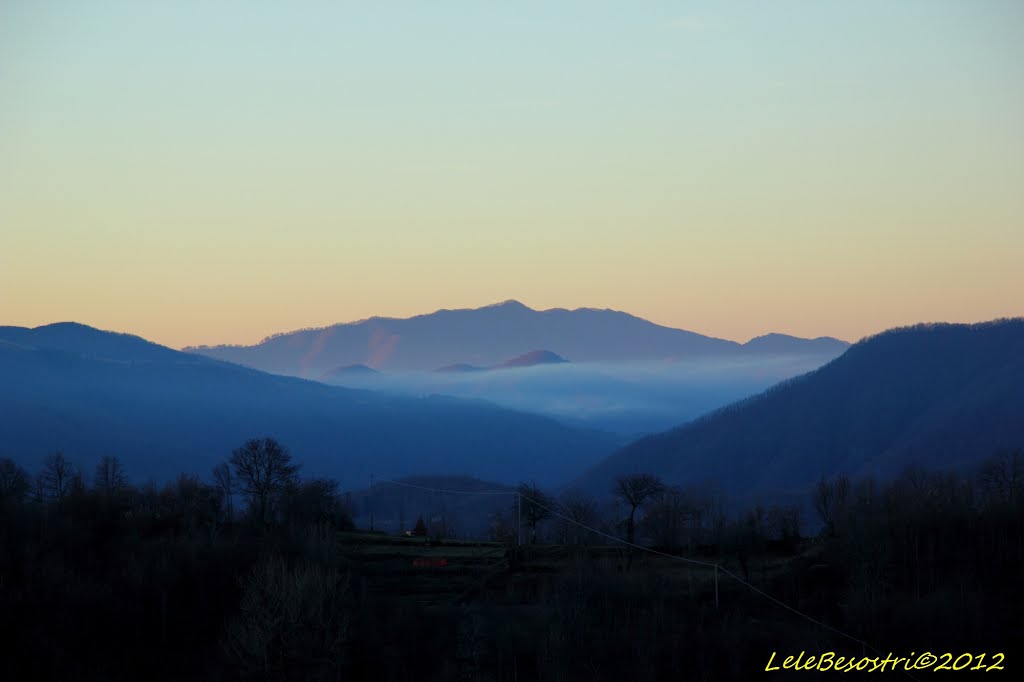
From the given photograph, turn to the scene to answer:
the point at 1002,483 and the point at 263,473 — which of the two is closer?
the point at 263,473

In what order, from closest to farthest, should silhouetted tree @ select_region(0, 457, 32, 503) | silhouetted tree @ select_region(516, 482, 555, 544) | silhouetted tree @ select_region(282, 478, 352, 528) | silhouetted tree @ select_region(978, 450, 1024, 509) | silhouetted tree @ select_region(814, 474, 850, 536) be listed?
silhouetted tree @ select_region(0, 457, 32, 503), silhouetted tree @ select_region(282, 478, 352, 528), silhouetted tree @ select_region(978, 450, 1024, 509), silhouetted tree @ select_region(814, 474, 850, 536), silhouetted tree @ select_region(516, 482, 555, 544)

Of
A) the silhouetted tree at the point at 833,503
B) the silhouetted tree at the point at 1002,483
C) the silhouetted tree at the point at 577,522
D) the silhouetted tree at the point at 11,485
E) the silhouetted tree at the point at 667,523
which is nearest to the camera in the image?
the silhouetted tree at the point at 11,485

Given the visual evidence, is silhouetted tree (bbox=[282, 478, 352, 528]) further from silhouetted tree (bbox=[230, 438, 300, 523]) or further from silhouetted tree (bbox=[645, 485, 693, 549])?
silhouetted tree (bbox=[645, 485, 693, 549])

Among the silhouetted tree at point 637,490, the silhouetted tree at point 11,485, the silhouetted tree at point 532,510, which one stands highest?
the silhouetted tree at point 11,485

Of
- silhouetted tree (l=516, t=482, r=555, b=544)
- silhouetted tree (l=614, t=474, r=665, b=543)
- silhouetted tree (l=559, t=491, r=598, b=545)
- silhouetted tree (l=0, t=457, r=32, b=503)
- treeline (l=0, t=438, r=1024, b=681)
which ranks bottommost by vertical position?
treeline (l=0, t=438, r=1024, b=681)

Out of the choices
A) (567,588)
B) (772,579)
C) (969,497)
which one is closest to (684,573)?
(772,579)

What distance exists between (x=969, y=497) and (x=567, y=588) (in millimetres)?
40140

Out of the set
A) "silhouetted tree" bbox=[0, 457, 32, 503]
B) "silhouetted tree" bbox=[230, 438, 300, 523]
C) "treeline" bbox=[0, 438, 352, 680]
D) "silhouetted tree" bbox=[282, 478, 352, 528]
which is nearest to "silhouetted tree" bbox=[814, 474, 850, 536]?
"silhouetted tree" bbox=[282, 478, 352, 528]

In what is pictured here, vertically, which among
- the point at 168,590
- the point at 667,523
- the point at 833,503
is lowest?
the point at 168,590

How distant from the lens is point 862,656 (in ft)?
209

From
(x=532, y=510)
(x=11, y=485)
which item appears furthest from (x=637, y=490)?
(x=11, y=485)

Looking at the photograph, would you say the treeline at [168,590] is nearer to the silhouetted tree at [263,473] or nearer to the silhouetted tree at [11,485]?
the silhouetted tree at [11,485]

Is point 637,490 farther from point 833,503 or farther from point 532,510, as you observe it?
point 833,503

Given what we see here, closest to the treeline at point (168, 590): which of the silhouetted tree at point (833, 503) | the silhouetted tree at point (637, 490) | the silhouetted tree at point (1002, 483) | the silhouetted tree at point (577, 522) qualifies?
the silhouetted tree at point (577, 522)
